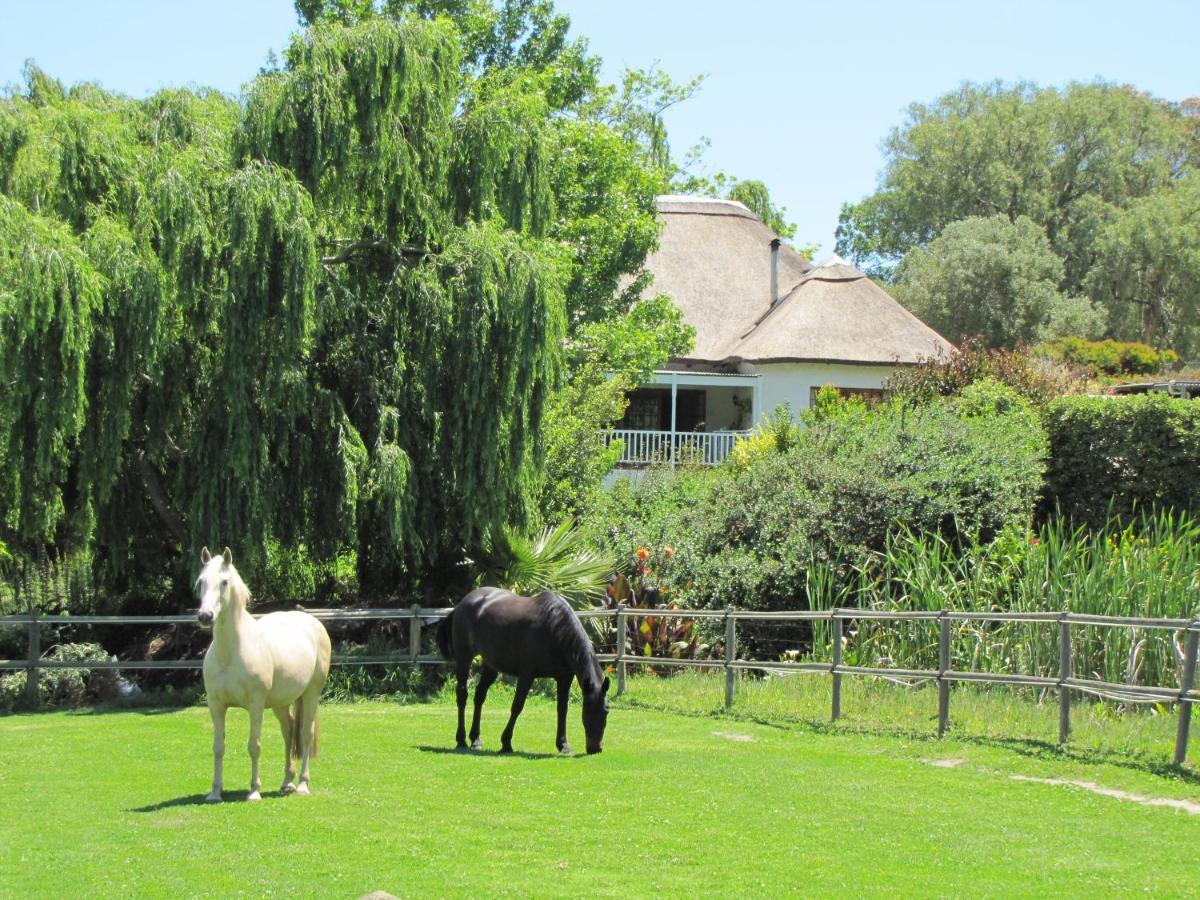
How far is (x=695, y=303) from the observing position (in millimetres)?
38344

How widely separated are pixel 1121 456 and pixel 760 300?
1905 centimetres

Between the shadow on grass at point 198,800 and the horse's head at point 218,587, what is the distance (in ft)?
4.39

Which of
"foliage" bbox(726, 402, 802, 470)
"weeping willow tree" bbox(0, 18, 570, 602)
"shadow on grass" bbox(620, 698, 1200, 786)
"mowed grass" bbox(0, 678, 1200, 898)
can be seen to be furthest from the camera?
"foliage" bbox(726, 402, 802, 470)

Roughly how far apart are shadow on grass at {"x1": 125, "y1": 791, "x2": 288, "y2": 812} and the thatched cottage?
2024 centimetres

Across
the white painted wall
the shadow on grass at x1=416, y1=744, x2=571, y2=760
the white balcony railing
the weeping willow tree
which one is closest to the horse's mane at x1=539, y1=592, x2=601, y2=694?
the shadow on grass at x1=416, y1=744, x2=571, y2=760

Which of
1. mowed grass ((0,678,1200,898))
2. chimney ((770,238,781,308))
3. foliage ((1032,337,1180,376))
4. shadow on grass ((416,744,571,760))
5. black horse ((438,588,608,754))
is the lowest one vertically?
shadow on grass ((416,744,571,760))

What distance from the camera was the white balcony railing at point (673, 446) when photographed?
3052cm

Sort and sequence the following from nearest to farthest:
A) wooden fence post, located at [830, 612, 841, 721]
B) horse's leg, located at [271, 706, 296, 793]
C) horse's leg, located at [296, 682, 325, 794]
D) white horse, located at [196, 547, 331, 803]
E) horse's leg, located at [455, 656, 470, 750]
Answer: white horse, located at [196, 547, 331, 803], horse's leg, located at [271, 706, 296, 793], horse's leg, located at [296, 682, 325, 794], horse's leg, located at [455, 656, 470, 750], wooden fence post, located at [830, 612, 841, 721]

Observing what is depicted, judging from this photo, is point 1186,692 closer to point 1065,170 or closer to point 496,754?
point 496,754

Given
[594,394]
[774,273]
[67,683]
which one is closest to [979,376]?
[594,394]

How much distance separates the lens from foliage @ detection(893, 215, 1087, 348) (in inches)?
1874

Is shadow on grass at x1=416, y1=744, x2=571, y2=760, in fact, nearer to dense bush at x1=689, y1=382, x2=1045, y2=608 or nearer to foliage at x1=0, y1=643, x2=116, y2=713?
foliage at x1=0, y1=643, x2=116, y2=713

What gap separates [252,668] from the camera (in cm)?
975

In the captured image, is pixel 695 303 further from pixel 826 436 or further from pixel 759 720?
pixel 759 720
